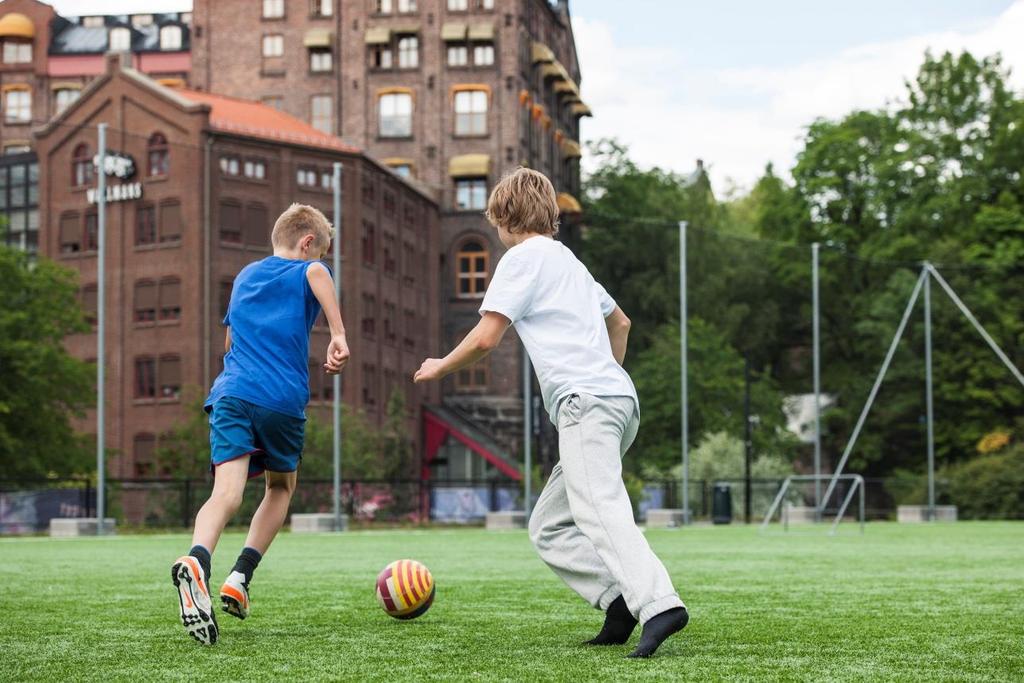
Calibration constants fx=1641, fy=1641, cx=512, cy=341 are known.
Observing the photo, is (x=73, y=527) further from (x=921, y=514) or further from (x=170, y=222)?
(x=921, y=514)

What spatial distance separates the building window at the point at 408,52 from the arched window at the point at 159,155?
14.5 m

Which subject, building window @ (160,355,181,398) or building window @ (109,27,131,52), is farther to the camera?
building window @ (109,27,131,52)

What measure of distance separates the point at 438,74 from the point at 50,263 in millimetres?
24063

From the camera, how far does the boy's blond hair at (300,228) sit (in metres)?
8.15

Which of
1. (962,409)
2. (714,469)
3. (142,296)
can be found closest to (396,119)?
(142,296)

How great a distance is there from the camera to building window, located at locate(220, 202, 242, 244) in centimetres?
5753

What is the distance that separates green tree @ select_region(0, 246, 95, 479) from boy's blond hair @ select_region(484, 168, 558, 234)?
131ft

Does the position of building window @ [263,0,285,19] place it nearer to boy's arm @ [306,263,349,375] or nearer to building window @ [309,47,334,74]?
building window @ [309,47,334,74]

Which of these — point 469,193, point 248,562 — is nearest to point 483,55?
point 469,193

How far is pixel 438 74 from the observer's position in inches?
2726

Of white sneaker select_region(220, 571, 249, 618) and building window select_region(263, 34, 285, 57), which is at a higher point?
building window select_region(263, 34, 285, 57)

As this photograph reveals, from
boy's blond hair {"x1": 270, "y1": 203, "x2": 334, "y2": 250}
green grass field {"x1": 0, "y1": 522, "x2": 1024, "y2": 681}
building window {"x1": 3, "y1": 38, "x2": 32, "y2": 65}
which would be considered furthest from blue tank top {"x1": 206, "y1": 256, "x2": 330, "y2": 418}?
building window {"x1": 3, "y1": 38, "x2": 32, "y2": 65}

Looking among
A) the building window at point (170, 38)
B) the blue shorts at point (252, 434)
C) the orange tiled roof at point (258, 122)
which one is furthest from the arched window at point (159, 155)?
the blue shorts at point (252, 434)

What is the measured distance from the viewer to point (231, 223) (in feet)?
190
